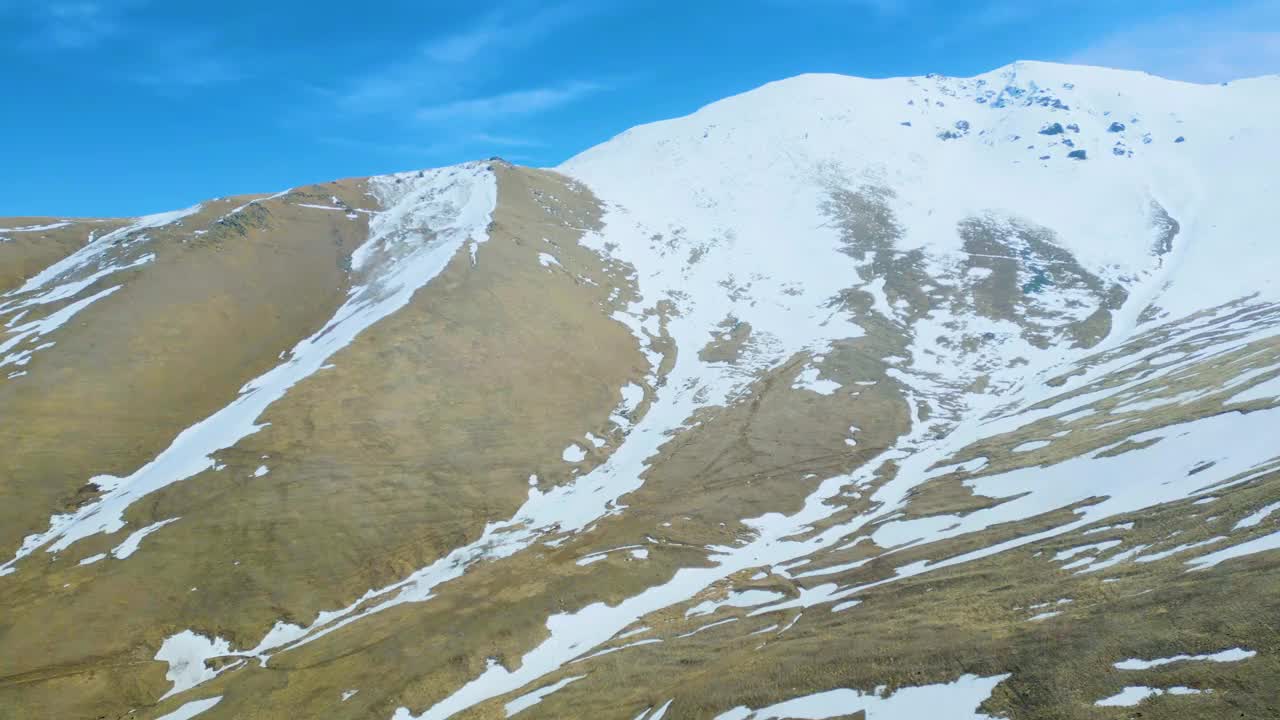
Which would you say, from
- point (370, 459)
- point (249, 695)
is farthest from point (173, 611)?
point (370, 459)

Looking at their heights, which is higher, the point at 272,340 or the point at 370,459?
the point at 272,340

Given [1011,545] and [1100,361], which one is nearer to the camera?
[1011,545]

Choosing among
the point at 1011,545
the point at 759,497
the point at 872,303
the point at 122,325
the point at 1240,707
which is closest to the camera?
the point at 1240,707

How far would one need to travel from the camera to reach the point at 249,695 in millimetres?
53000

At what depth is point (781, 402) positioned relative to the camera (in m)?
111

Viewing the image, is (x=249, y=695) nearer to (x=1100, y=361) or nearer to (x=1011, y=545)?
(x=1011, y=545)

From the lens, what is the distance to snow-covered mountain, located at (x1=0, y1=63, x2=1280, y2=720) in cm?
3738

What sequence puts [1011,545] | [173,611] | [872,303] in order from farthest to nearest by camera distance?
[872,303] → [173,611] → [1011,545]

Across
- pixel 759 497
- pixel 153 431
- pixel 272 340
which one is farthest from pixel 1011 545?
pixel 272 340

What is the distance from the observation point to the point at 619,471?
94.2m

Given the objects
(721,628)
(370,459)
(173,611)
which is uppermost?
(370,459)

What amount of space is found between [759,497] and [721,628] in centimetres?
3443

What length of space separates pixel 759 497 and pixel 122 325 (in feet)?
334

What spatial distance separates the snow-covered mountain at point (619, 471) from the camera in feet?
123
